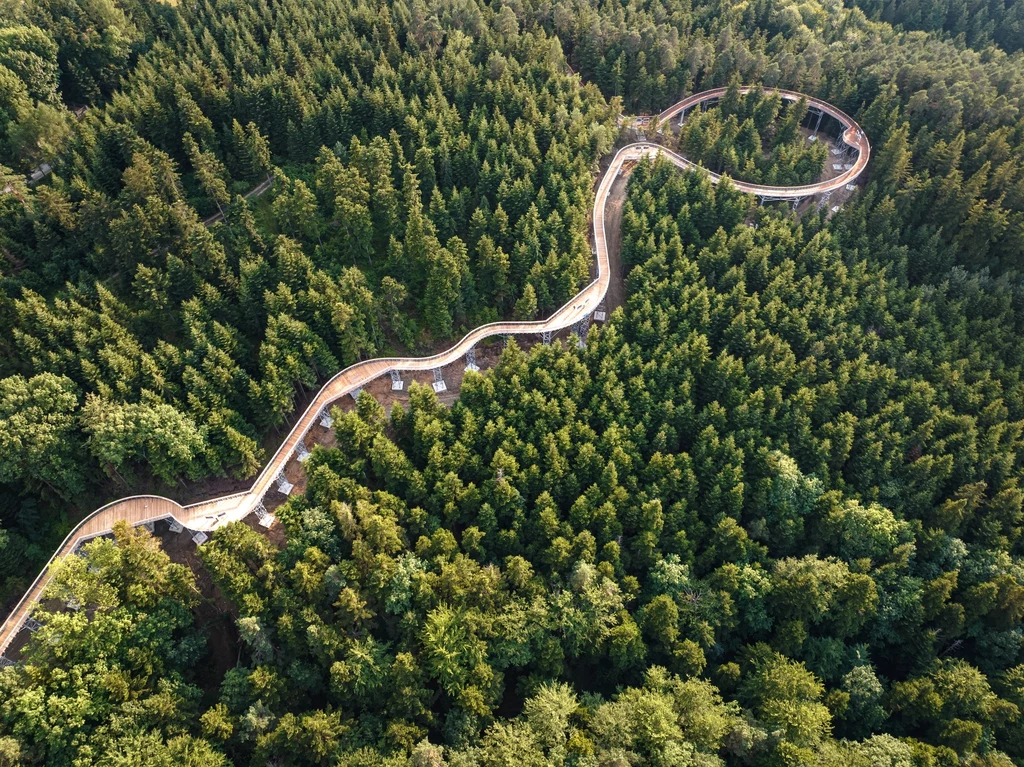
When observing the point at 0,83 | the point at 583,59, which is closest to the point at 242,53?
the point at 0,83

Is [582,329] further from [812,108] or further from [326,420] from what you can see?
[812,108]

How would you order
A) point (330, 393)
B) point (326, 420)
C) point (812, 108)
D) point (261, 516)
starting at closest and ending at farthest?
point (261, 516), point (326, 420), point (330, 393), point (812, 108)

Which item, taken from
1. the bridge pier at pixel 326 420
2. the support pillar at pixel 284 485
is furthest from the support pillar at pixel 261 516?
the bridge pier at pixel 326 420

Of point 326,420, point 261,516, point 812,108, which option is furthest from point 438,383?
point 812,108

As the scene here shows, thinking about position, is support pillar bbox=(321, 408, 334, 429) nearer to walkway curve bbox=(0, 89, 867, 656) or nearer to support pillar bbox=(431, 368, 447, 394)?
walkway curve bbox=(0, 89, 867, 656)

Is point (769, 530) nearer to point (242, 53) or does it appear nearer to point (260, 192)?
point (260, 192)

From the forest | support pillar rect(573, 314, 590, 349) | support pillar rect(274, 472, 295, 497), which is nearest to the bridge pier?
the forest

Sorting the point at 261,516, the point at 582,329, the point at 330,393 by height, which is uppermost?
the point at 330,393
